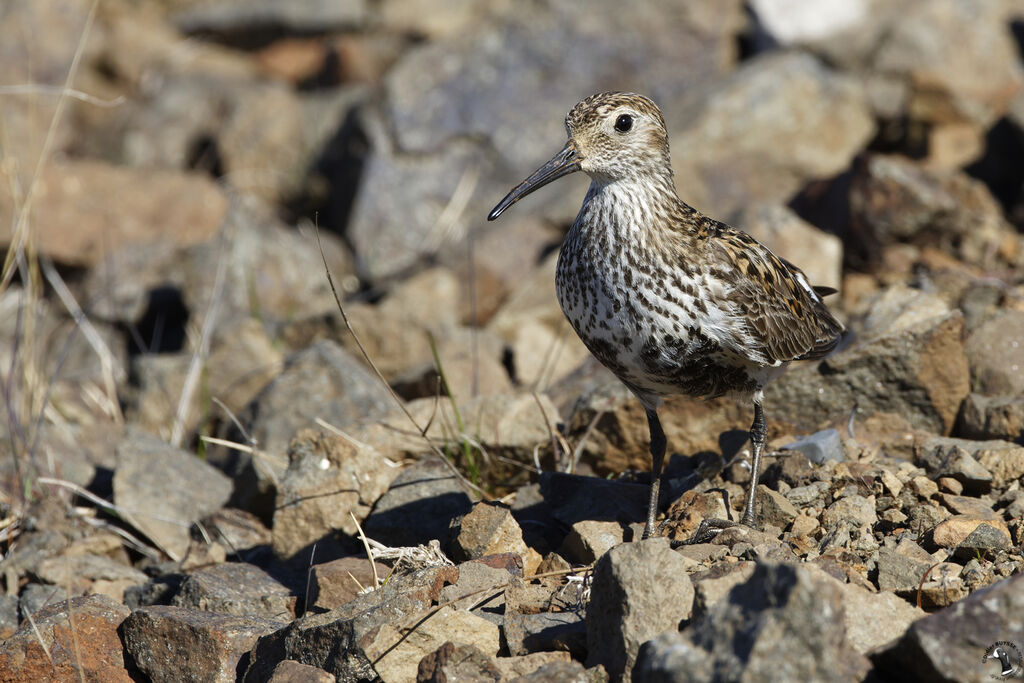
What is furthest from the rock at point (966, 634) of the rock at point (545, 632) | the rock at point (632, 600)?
the rock at point (545, 632)

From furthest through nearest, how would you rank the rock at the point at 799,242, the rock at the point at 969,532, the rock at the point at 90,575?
1. the rock at the point at 799,242
2. the rock at the point at 90,575
3. the rock at the point at 969,532

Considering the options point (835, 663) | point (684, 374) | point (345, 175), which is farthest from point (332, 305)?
point (835, 663)

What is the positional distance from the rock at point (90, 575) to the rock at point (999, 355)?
17.2ft

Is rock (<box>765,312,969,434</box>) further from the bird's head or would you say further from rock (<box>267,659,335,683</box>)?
rock (<box>267,659,335,683</box>)

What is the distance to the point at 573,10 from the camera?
12820 millimetres

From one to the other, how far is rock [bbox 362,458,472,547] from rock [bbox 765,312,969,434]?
6.66ft

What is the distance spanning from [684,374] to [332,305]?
504 centimetres

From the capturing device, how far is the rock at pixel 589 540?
17.9 feet

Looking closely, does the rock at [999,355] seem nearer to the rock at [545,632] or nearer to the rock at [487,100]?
the rock at [545,632]

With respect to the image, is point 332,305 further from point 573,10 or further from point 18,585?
point 573,10

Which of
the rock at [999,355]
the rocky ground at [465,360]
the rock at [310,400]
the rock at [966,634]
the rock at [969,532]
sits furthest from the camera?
the rock at [310,400]

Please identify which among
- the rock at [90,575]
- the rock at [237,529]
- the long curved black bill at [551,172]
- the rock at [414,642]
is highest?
the long curved black bill at [551,172]

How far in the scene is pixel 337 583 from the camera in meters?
5.55

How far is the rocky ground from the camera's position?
472 centimetres
